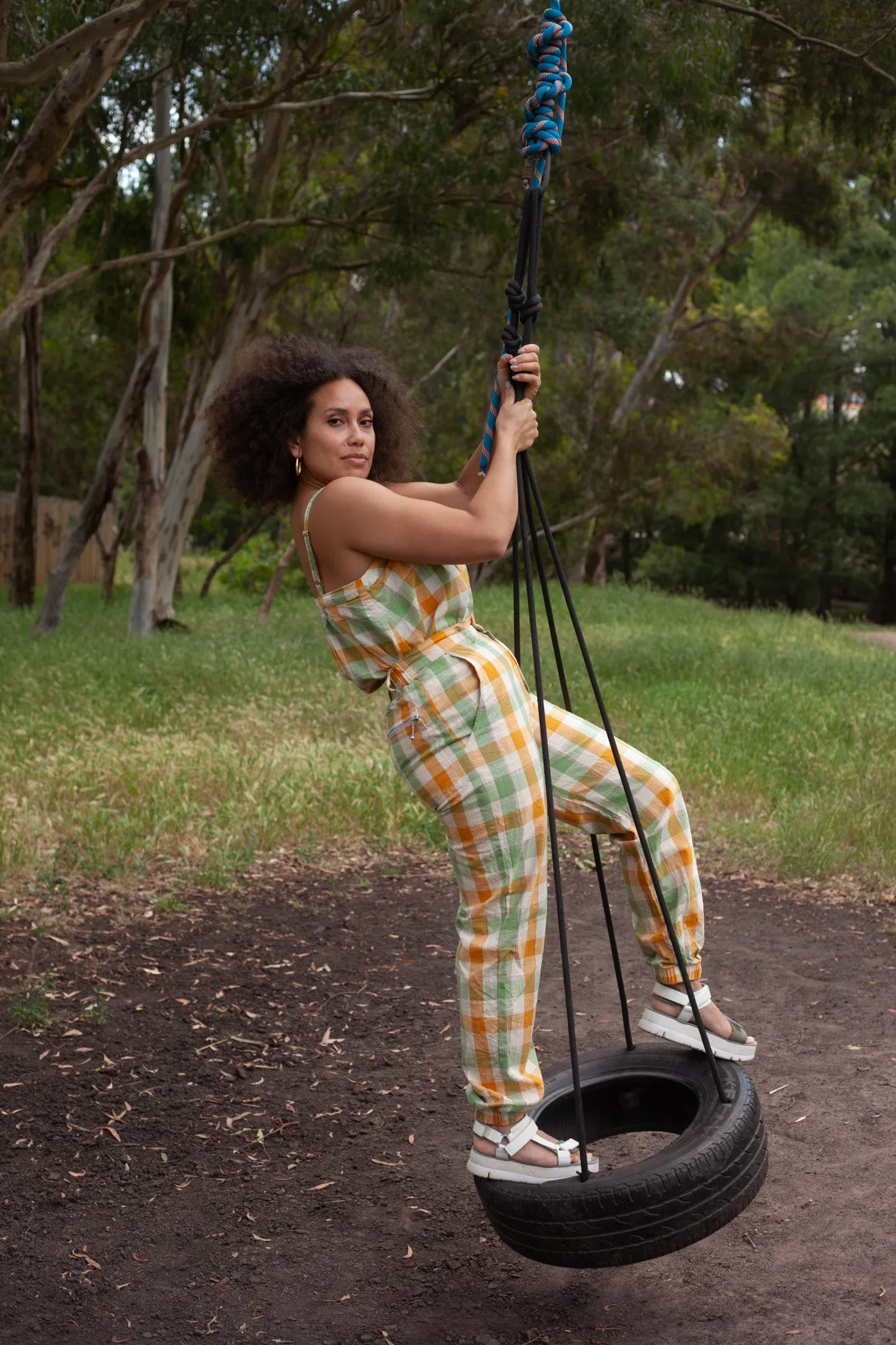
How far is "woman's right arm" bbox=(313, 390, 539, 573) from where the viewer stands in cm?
265

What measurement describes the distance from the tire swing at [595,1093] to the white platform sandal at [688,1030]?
0.12 feet

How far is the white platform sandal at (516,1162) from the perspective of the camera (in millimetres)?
2695

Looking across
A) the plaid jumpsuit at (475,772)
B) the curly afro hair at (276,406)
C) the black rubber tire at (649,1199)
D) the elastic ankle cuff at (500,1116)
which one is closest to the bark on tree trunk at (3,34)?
the curly afro hair at (276,406)

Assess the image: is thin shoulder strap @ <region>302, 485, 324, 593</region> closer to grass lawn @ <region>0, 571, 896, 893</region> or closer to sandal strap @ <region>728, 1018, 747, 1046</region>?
sandal strap @ <region>728, 1018, 747, 1046</region>

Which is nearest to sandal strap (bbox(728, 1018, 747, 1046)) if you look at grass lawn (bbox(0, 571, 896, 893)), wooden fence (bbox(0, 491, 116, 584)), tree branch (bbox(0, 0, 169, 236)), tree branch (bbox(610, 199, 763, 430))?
grass lawn (bbox(0, 571, 896, 893))

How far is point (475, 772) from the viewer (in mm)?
2693

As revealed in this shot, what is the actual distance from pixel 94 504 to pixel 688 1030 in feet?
43.8

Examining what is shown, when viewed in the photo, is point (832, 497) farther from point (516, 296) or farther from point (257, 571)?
point (516, 296)

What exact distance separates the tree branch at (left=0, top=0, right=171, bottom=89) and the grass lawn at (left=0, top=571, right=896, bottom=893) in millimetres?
3412

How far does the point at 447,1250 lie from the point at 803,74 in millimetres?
11899

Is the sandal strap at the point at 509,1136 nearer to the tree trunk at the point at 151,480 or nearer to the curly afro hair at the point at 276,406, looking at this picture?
the curly afro hair at the point at 276,406

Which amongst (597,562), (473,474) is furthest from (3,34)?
(597,562)

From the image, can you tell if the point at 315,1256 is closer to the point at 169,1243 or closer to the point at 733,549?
the point at 169,1243

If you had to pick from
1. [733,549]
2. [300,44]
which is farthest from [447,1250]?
[733,549]
